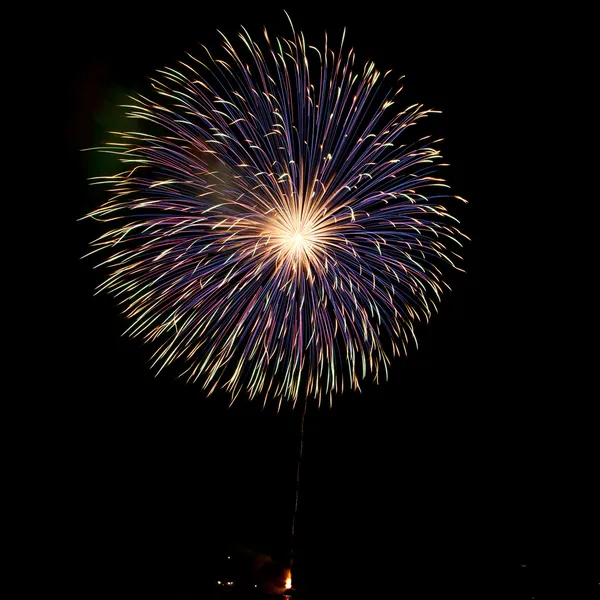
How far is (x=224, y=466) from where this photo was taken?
24328 mm

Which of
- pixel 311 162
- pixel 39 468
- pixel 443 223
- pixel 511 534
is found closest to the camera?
pixel 311 162

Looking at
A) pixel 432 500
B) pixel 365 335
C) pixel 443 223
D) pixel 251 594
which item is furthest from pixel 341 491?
pixel 443 223

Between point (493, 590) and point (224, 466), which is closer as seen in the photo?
point (493, 590)

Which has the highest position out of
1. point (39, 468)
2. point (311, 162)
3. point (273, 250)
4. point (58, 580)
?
point (311, 162)

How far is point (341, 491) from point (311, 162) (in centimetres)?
1943

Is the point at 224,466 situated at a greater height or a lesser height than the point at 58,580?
greater

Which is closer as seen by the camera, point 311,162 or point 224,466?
point 311,162

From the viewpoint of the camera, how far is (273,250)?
10508 millimetres

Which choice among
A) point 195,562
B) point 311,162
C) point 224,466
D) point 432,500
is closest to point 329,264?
point 311,162

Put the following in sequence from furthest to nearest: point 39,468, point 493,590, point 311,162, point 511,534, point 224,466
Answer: point 224,466, point 511,534, point 39,468, point 493,590, point 311,162

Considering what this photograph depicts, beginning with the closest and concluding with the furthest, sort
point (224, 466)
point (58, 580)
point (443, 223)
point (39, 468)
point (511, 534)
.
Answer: point (443, 223), point (58, 580), point (39, 468), point (511, 534), point (224, 466)

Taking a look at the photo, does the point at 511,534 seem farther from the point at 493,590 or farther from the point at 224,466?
the point at 224,466

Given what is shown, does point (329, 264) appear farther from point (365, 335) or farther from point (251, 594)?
point (251, 594)

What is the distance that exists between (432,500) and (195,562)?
39.8 ft
